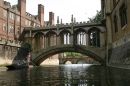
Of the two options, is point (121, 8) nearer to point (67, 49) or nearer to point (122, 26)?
point (122, 26)

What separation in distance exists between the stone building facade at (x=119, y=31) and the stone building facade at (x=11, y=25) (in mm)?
20241

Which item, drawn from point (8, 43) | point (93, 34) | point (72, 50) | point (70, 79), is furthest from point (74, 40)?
point (70, 79)

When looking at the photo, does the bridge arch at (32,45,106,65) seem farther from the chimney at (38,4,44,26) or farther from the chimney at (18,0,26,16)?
the chimney at (38,4,44,26)

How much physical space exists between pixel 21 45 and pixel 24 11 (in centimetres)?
1174

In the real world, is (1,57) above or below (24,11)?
below

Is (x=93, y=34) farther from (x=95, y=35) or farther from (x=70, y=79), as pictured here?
(x=70, y=79)

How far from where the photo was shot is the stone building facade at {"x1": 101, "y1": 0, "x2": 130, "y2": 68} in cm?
2262

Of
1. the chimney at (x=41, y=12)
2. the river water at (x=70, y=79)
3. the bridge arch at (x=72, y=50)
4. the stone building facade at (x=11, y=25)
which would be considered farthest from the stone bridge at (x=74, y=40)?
the river water at (x=70, y=79)

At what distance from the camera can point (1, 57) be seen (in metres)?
37.5

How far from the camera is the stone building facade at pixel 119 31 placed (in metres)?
22.6

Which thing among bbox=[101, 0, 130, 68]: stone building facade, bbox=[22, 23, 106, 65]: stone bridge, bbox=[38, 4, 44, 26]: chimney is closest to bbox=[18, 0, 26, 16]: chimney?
bbox=[22, 23, 106, 65]: stone bridge

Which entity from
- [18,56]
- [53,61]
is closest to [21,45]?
[18,56]

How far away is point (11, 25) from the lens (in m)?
47.4

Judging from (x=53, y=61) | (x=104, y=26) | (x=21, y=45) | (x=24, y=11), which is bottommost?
(x=53, y=61)
